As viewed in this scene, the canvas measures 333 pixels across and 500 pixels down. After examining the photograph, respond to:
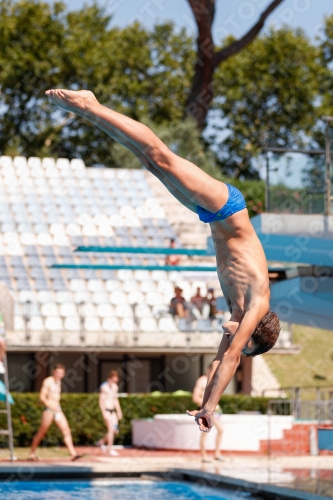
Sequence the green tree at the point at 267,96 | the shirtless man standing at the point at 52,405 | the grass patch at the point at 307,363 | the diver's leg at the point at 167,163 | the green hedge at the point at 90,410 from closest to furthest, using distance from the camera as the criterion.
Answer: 1. the diver's leg at the point at 167,163
2. the shirtless man standing at the point at 52,405
3. the green hedge at the point at 90,410
4. the grass patch at the point at 307,363
5. the green tree at the point at 267,96

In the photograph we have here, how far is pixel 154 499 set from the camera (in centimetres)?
1343

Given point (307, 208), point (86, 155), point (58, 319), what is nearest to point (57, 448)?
point (58, 319)

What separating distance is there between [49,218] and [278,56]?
2605cm

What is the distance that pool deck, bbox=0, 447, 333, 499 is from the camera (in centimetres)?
1358

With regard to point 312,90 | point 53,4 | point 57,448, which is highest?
point 53,4

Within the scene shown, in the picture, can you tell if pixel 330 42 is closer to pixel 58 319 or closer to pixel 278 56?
pixel 278 56

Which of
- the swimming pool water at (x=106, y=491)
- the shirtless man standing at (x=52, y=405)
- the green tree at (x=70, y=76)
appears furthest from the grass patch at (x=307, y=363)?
the green tree at (x=70, y=76)

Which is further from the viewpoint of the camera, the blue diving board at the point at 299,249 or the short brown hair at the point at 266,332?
the blue diving board at the point at 299,249

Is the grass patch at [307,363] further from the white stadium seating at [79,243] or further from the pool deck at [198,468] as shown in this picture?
the pool deck at [198,468]

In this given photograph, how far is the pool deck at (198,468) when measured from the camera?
13.6m

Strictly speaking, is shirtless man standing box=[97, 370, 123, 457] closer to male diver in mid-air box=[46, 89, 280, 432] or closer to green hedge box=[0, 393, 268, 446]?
green hedge box=[0, 393, 268, 446]

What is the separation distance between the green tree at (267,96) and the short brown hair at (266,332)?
4540cm

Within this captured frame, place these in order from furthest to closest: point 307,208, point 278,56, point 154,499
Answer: point 278,56, point 307,208, point 154,499

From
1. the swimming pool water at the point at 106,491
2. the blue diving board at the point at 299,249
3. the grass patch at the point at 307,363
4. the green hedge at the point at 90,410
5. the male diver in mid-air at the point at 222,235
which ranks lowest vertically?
the swimming pool water at the point at 106,491
